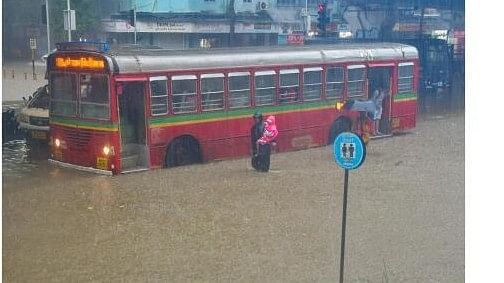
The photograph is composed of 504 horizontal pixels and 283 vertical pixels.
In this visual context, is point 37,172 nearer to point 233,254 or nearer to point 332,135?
point 233,254

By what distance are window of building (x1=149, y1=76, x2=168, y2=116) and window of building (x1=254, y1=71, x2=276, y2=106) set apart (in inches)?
24.9

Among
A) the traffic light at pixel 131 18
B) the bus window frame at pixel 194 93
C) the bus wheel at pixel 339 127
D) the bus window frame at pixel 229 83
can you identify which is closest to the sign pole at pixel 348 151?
the bus wheel at pixel 339 127

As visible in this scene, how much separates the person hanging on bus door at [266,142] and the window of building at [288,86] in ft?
0.57

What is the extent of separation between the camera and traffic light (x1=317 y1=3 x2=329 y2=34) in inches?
174

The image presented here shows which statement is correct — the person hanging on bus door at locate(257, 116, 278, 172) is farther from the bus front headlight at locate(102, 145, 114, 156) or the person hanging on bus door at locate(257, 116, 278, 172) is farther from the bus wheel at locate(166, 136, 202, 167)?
the bus front headlight at locate(102, 145, 114, 156)

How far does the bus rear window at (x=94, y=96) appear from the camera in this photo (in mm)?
4918

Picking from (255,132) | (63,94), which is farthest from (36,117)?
(255,132)

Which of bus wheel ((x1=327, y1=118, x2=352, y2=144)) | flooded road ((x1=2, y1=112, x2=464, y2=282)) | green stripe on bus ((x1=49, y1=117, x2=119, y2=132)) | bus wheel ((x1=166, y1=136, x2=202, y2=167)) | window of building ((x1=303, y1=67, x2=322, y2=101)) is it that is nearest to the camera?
flooded road ((x1=2, y1=112, x2=464, y2=282))

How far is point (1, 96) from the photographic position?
166 inches

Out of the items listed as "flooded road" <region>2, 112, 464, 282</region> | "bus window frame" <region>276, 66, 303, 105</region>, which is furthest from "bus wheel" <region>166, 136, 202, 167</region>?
"bus window frame" <region>276, 66, 303, 105</region>

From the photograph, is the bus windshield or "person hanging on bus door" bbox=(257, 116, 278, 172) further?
the bus windshield

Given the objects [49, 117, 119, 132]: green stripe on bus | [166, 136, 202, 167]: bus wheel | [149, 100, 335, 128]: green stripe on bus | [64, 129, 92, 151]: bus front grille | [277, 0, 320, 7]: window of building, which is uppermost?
[277, 0, 320, 7]: window of building

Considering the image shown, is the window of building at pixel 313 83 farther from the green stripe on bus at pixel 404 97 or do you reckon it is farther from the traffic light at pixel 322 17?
the green stripe on bus at pixel 404 97
